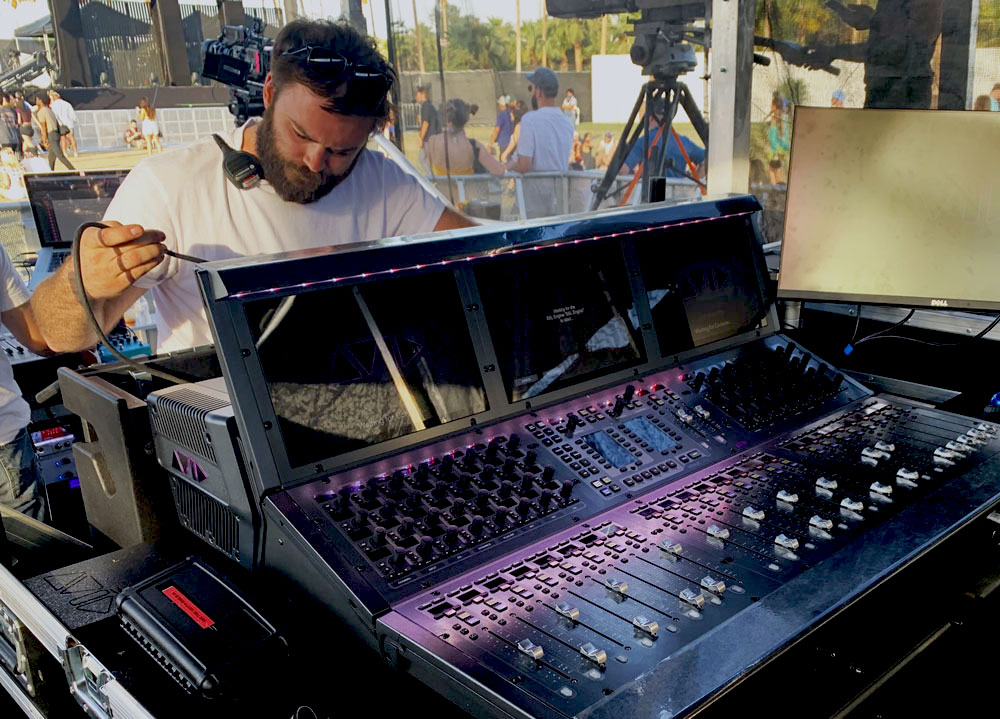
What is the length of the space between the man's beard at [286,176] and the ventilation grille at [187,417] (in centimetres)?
100

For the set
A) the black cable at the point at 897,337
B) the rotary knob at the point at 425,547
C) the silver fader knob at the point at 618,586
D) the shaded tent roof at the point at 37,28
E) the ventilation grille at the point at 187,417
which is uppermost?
the shaded tent roof at the point at 37,28

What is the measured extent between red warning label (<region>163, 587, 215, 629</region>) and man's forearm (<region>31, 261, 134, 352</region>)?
97 cm

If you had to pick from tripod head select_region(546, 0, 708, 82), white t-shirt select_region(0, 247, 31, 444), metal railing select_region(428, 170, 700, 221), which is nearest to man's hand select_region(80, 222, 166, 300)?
white t-shirt select_region(0, 247, 31, 444)

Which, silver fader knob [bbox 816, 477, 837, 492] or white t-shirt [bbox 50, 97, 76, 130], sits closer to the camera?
silver fader knob [bbox 816, 477, 837, 492]

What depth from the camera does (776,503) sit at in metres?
1.24

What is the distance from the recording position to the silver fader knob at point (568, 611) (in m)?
0.96

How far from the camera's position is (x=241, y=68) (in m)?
3.49

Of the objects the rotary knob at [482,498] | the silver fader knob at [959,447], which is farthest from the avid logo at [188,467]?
the silver fader knob at [959,447]

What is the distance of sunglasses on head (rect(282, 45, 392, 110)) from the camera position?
6.94ft

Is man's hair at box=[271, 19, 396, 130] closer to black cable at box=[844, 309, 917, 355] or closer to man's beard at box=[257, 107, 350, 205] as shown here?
man's beard at box=[257, 107, 350, 205]

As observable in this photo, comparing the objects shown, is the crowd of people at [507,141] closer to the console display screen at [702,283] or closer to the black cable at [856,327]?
the black cable at [856,327]

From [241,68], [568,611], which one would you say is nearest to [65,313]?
[568,611]

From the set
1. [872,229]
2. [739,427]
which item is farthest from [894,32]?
[739,427]

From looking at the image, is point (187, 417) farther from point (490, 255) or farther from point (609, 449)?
point (609, 449)
